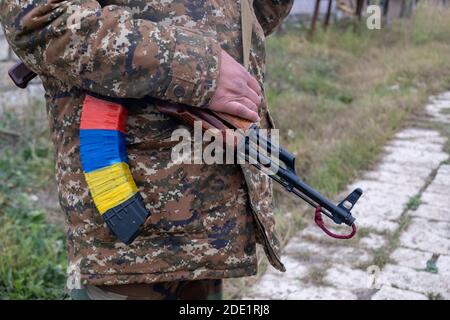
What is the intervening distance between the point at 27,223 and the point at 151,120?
2.02 meters

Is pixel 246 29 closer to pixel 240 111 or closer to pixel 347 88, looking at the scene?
pixel 240 111

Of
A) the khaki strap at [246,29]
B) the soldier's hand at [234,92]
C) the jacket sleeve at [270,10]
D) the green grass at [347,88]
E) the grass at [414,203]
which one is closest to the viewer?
the soldier's hand at [234,92]

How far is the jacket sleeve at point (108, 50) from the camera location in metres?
1.19

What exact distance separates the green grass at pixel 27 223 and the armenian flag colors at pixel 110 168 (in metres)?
1.40

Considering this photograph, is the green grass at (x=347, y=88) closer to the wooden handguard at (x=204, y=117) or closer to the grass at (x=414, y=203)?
the grass at (x=414, y=203)

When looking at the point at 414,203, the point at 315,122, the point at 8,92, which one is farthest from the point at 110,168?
the point at 315,122

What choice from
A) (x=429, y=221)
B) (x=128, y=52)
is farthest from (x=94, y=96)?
(x=429, y=221)

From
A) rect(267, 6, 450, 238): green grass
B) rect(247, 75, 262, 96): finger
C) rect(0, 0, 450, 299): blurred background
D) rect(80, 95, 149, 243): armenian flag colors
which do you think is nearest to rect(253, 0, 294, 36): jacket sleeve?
rect(247, 75, 262, 96): finger

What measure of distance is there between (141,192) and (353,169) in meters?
2.97

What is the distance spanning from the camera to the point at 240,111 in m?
1.33

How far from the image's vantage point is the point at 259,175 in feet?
4.87

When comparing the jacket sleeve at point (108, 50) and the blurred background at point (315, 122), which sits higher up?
the jacket sleeve at point (108, 50)

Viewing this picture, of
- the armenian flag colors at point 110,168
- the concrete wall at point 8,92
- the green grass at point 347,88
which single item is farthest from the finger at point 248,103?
the concrete wall at point 8,92
